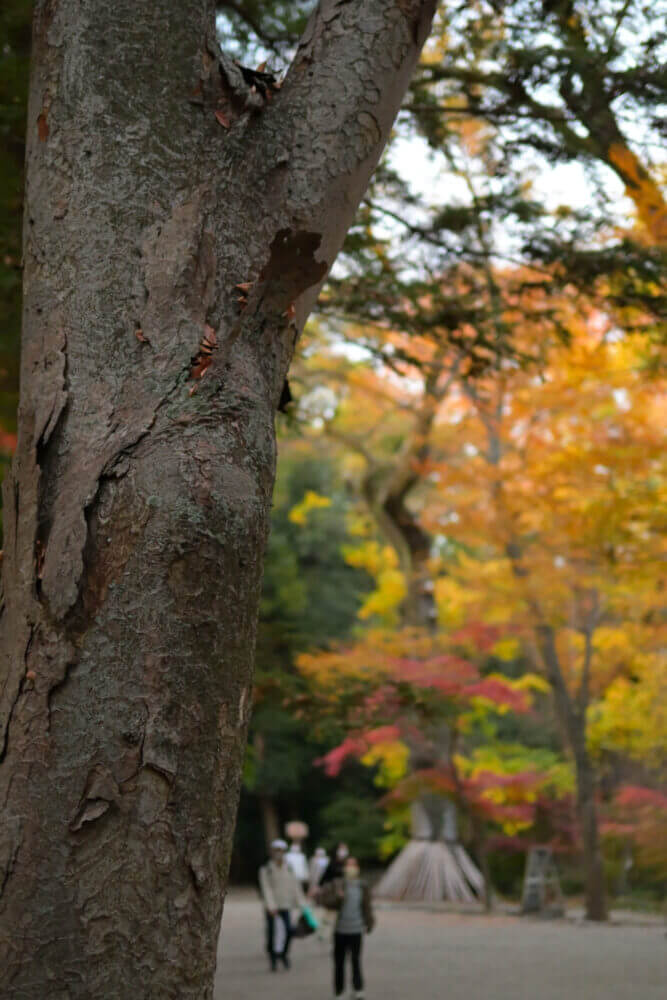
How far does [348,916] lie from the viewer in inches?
355

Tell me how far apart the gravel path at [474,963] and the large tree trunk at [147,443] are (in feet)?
25.0

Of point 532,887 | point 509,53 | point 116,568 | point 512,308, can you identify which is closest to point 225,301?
point 116,568

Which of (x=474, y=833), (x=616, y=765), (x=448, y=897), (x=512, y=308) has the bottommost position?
(x=448, y=897)

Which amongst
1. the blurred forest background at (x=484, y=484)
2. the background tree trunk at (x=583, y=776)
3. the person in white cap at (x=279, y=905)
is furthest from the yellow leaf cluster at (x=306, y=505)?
the person in white cap at (x=279, y=905)

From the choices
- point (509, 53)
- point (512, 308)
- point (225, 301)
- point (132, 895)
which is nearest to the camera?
point (132, 895)

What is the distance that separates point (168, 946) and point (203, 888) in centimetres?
12

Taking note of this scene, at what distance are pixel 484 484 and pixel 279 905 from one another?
9.13m

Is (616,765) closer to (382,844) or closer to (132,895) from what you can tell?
(382,844)

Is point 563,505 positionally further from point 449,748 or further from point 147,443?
point 147,443

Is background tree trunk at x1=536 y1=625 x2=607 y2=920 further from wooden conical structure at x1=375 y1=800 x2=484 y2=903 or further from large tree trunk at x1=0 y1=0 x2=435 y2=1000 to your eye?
large tree trunk at x1=0 y1=0 x2=435 y2=1000

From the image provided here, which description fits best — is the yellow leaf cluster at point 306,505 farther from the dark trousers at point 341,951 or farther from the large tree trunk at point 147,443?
the large tree trunk at point 147,443

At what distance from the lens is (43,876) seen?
6.38ft

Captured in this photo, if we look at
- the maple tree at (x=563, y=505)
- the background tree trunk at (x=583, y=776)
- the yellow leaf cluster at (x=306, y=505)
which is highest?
the yellow leaf cluster at (x=306, y=505)

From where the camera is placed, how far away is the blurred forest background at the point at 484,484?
20.5 feet
